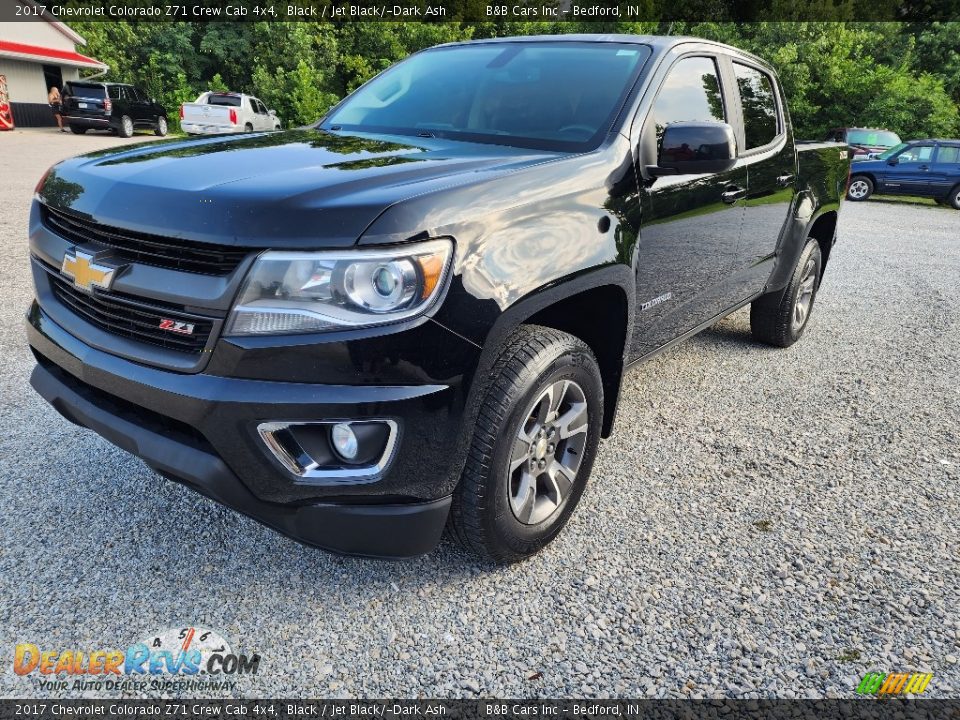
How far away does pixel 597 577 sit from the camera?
2521mm

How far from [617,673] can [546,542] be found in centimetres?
58

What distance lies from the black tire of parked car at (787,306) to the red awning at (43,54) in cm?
3235

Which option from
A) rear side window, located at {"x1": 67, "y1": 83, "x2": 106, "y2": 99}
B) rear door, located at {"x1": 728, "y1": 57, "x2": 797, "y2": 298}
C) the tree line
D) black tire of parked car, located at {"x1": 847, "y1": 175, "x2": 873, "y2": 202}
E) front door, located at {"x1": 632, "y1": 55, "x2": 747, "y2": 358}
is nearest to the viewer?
front door, located at {"x1": 632, "y1": 55, "x2": 747, "y2": 358}

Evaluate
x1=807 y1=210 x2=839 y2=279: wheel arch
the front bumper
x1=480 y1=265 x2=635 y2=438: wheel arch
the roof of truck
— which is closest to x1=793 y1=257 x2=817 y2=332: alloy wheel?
x1=807 y1=210 x2=839 y2=279: wheel arch

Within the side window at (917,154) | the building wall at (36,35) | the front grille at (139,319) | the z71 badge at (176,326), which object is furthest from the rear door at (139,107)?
the z71 badge at (176,326)

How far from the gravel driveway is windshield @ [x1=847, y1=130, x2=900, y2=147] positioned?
19.6 metres

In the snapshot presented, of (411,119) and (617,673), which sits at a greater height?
(411,119)

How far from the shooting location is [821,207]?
4836 millimetres

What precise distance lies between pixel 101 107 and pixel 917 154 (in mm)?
23840

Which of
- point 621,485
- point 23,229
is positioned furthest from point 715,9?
point 621,485

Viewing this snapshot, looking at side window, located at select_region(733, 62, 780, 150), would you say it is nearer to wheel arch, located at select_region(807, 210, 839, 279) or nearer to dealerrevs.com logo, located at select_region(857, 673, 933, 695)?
wheel arch, located at select_region(807, 210, 839, 279)

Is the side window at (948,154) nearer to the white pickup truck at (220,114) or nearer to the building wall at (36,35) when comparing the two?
the white pickup truck at (220,114)

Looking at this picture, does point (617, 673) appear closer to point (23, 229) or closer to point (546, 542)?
point (546, 542)

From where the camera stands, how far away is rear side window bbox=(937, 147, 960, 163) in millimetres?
16344
